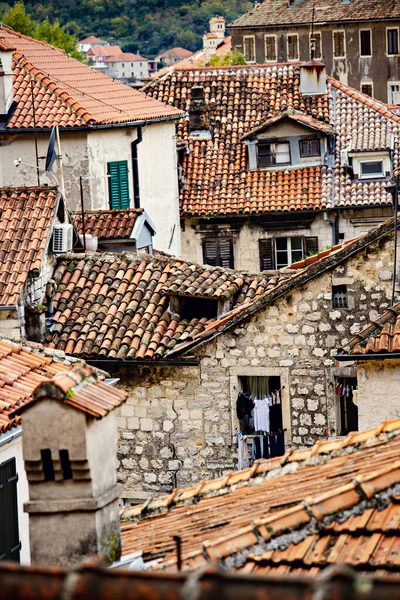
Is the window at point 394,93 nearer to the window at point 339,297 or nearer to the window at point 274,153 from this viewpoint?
the window at point 274,153

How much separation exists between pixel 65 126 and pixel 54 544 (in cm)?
2400

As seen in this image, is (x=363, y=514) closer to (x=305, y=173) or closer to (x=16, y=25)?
(x=305, y=173)

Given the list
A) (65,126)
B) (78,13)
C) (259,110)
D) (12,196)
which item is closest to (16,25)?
(259,110)

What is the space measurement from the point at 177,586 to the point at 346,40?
88.4m

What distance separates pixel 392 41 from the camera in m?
90.7

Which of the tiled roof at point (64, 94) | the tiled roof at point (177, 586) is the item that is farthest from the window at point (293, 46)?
the tiled roof at point (177, 586)

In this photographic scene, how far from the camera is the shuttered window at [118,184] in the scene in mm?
34438

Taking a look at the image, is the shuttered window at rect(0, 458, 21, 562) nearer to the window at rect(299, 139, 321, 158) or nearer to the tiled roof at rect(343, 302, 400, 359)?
the tiled roof at rect(343, 302, 400, 359)

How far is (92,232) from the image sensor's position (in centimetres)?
2784

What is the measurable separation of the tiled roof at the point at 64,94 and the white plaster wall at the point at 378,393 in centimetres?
1675

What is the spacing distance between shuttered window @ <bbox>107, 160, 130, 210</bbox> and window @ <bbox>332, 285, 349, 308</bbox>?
1428 cm

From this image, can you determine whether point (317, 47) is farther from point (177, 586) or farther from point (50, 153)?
point (177, 586)

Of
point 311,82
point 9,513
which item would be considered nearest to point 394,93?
point 311,82

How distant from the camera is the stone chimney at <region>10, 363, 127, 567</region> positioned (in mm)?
9172
